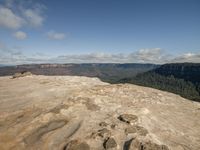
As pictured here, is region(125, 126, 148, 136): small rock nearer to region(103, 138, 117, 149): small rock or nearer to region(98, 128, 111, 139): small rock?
region(98, 128, 111, 139): small rock

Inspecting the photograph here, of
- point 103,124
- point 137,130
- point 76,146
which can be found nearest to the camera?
point 76,146

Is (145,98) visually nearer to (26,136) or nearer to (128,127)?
(128,127)

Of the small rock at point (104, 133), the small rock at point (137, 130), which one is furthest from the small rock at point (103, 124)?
the small rock at point (137, 130)

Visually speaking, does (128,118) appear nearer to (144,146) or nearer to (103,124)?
(103,124)

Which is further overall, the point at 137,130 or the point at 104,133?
the point at 137,130

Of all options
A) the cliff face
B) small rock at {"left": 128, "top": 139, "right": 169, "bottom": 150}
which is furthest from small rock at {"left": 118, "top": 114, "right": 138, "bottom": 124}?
small rock at {"left": 128, "top": 139, "right": 169, "bottom": 150}

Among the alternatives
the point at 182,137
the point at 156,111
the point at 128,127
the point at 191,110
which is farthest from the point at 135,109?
the point at 191,110

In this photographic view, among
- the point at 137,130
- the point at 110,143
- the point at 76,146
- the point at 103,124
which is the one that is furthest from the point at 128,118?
the point at 76,146
